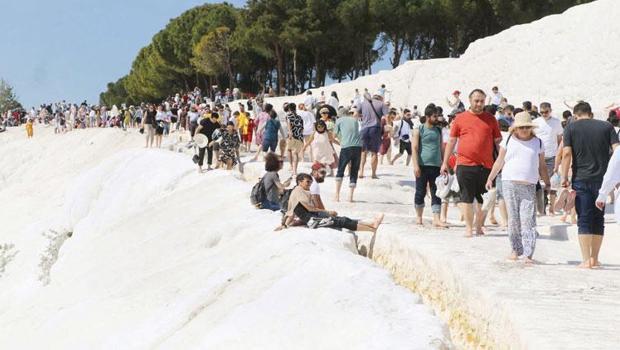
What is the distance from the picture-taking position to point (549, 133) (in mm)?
12227

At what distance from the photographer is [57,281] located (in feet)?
50.1

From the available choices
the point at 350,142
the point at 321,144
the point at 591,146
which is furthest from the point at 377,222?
the point at 321,144

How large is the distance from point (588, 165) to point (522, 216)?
31.5 inches

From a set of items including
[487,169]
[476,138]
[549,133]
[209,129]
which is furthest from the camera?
[209,129]

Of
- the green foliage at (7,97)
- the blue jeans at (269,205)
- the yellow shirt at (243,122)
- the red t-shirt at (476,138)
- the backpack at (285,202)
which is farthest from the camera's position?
the green foliage at (7,97)

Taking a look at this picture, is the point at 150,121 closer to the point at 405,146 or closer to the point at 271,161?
the point at 405,146

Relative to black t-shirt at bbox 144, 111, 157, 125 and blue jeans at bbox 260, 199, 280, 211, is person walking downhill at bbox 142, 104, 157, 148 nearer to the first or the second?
black t-shirt at bbox 144, 111, 157, 125

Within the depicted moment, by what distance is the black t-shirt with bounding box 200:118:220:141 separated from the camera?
63.3 ft

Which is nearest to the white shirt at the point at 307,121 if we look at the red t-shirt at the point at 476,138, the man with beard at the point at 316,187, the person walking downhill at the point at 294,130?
the person walking downhill at the point at 294,130

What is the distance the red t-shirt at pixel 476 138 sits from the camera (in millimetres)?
9172

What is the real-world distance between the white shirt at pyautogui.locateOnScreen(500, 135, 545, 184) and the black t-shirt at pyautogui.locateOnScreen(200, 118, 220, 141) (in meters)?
11.7

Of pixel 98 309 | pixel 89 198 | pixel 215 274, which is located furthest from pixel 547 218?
pixel 89 198

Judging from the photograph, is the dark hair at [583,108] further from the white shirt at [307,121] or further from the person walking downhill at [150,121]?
the person walking downhill at [150,121]

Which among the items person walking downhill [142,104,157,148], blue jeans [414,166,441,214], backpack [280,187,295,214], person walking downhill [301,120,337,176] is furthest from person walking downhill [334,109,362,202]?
person walking downhill [142,104,157,148]
